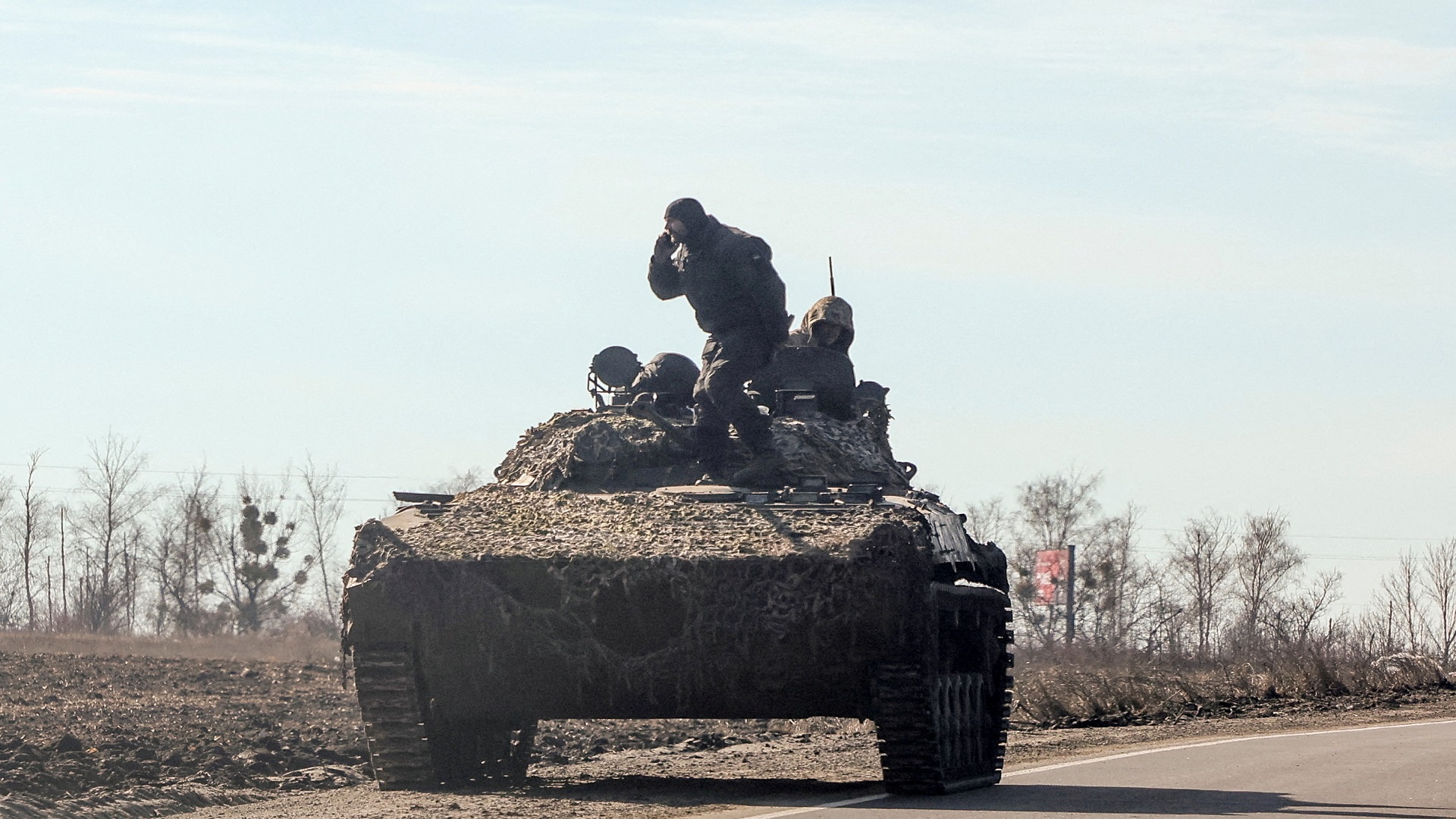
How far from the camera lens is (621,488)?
42.6ft

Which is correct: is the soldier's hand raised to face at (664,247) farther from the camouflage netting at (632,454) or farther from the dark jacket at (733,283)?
the camouflage netting at (632,454)

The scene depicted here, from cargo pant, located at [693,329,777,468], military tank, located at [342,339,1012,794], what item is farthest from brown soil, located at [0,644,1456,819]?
cargo pant, located at [693,329,777,468]

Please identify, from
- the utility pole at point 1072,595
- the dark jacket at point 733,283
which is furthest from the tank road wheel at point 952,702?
the utility pole at point 1072,595

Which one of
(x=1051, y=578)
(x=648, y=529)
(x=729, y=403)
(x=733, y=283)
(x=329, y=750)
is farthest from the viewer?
(x=1051, y=578)

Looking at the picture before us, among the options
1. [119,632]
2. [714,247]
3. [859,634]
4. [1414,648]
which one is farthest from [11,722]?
[119,632]

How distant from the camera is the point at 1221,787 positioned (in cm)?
1227

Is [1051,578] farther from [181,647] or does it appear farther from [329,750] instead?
[329,750]

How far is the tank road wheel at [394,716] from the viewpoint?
460 inches

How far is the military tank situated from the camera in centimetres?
1127

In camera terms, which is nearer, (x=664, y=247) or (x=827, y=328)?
(x=664, y=247)

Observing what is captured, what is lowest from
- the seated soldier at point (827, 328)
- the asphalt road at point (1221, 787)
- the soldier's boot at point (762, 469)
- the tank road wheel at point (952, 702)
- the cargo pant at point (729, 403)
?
the asphalt road at point (1221, 787)

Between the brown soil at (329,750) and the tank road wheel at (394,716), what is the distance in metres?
0.21

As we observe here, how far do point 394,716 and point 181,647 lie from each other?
26.8 m

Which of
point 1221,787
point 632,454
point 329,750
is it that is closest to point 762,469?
point 632,454
